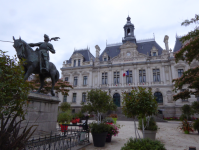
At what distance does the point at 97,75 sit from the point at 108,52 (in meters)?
8.11

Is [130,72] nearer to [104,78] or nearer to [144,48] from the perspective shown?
[104,78]

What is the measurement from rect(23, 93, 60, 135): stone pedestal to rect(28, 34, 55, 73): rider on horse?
1.36m

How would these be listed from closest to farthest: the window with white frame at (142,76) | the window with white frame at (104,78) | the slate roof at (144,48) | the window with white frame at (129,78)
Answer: the window with white frame at (142,76), the window with white frame at (129,78), the window with white frame at (104,78), the slate roof at (144,48)

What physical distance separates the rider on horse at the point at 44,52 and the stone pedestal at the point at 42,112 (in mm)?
1362

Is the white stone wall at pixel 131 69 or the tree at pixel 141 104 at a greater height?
the white stone wall at pixel 131 69

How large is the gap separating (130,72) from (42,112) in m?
27.7

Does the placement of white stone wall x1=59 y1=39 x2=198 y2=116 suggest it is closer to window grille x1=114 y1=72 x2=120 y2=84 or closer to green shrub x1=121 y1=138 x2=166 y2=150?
window grille x1=114 y1=72 x2=120 y2=84

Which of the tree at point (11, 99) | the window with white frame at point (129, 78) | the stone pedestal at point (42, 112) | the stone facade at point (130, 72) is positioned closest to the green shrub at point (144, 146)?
the tree at point (11, 99)

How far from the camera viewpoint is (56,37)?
24.6 feet

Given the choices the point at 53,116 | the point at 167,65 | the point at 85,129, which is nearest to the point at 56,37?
the point at 53,116

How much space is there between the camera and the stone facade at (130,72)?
2867cm

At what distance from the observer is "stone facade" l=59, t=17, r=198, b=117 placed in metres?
28.7

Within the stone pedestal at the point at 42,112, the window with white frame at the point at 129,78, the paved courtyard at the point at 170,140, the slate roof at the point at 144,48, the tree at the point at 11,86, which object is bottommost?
the paved courtyard at the point at 170,140

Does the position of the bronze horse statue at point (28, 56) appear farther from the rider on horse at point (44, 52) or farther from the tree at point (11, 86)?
the tree at point (11, 86)
